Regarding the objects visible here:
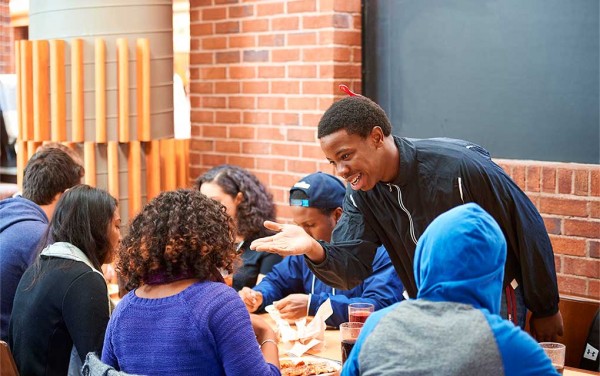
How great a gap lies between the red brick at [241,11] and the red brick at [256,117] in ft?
1.88

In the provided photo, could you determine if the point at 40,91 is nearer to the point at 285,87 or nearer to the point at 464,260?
the point at 285,87

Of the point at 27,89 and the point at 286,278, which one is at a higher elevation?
the point at 27,89

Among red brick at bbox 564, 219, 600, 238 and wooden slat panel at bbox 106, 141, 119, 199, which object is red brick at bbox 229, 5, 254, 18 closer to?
wooden slat panel at bbox 106, 141, 119, 199

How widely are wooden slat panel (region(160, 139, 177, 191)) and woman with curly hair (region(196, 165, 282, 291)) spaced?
1.65 feet

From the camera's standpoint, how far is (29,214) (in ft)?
12.3

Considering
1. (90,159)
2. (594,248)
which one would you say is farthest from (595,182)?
(90,159)

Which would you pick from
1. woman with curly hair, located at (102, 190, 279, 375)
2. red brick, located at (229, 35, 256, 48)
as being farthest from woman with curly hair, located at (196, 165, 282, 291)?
woman with curly hair, located at (102, 190, 279, 375)

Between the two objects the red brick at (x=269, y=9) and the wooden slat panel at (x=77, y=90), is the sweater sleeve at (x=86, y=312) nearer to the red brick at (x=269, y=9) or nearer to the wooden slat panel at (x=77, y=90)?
the wooden slat panel at (x=77, y=90)

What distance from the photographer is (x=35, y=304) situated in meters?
2.93

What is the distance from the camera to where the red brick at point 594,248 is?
12.6 feet

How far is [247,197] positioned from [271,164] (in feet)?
1.81

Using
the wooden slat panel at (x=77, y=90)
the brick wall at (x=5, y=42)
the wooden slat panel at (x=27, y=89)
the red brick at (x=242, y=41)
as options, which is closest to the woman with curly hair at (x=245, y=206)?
the wooden slat panel at (x=77, y=90)

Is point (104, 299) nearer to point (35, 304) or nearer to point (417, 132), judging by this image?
point (35, 304)

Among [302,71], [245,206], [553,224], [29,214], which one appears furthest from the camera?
[302,71]
